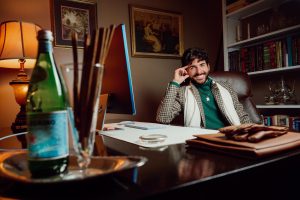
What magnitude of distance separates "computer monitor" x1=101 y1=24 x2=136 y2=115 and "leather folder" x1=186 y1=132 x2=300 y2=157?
1.23 ft

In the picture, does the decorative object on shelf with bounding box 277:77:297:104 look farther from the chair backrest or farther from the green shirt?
the green shirt

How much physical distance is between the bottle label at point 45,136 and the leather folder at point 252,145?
1.18ft

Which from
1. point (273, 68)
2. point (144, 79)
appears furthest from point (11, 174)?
point (273, 68)

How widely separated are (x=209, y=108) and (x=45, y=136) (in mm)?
1607

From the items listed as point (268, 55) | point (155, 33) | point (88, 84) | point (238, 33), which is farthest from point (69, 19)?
point (88, 84)

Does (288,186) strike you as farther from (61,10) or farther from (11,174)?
(61,10)

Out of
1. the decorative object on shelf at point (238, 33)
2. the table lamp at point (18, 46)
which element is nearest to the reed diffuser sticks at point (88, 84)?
the table lamp at point (18, 46)

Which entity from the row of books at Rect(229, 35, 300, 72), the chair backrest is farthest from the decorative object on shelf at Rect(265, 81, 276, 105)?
the chair backrest

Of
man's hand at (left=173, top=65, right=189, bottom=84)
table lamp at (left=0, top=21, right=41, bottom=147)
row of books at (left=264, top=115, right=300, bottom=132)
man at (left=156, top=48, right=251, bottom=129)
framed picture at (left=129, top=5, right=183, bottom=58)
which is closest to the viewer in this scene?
table lamp at (left=0, top=21, right=41, bottom=147)

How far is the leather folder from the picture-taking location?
1.77 feet

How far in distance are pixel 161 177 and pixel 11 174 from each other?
26 centimetres

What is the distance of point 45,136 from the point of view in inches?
17.1

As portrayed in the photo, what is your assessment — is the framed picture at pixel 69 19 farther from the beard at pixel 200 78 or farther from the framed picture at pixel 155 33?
the beard at pixel 200 78

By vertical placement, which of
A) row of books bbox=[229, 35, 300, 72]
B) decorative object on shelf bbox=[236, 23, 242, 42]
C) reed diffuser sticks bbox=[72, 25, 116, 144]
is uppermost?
decorative object on shelf bbox=[236, 23, 242, 42]
